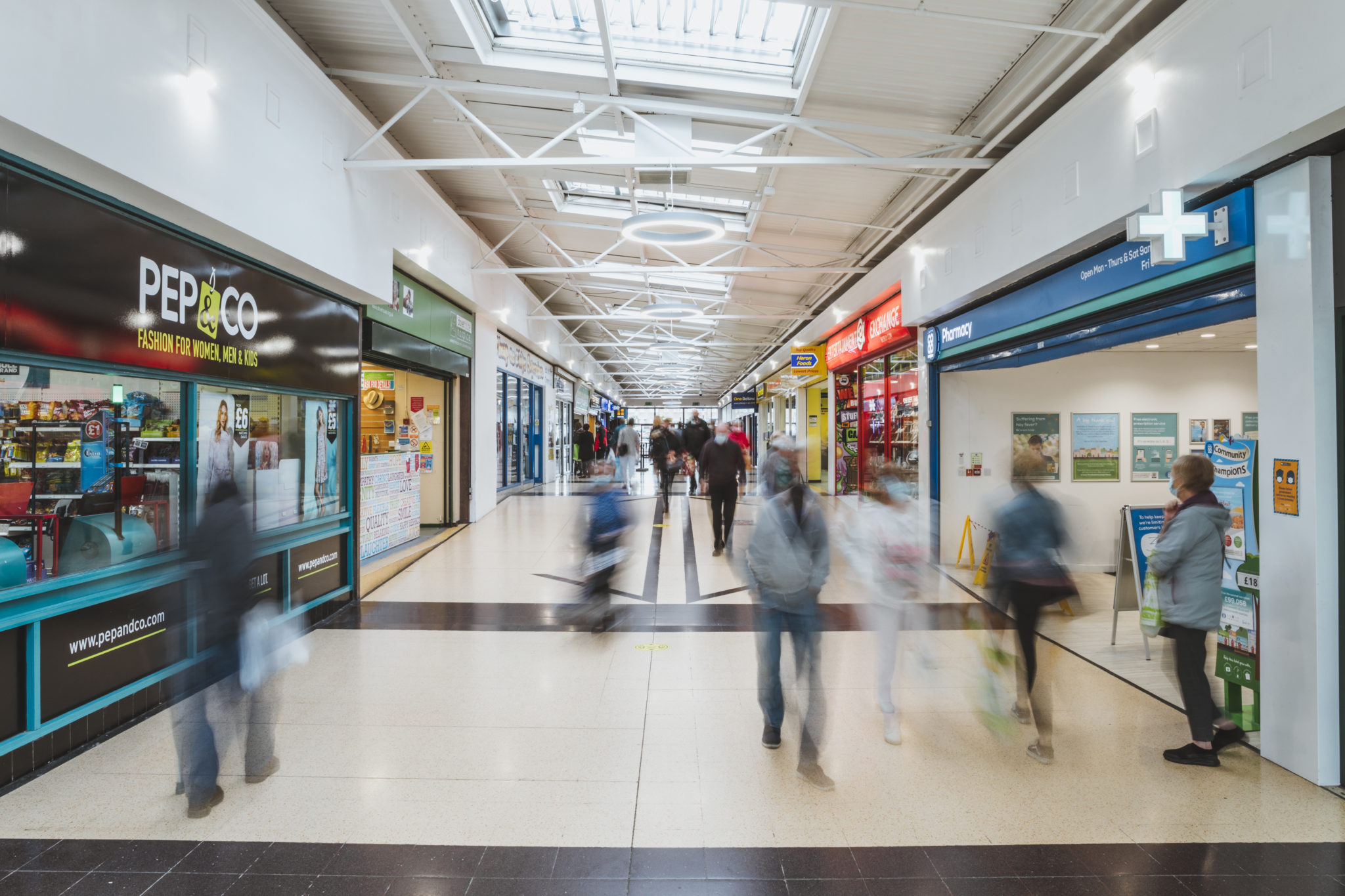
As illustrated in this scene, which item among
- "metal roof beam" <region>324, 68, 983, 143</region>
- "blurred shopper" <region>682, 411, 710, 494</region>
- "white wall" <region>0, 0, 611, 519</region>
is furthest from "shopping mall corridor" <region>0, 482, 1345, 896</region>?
"blurred shopper" <region>682, 411, 710, 494</region>

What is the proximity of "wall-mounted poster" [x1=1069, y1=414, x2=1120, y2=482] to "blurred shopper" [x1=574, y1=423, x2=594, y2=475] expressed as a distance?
38.7ft

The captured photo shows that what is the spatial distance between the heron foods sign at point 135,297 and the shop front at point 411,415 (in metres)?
1.98

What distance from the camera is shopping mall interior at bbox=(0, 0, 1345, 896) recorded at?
2.93 meters

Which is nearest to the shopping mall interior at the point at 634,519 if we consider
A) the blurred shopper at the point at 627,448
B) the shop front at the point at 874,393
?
the shop front at the point at 874,393

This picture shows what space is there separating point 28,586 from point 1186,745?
5.86 metres

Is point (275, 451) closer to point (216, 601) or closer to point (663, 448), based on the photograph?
point (216, 601)

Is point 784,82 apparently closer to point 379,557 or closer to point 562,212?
point 562,212

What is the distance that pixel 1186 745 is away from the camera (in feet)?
11.7

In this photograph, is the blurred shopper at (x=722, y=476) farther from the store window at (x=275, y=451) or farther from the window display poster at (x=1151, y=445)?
the window display poster at (x=1151, y=445)

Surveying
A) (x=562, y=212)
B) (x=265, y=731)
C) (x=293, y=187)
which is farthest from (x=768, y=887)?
(x=562, y=212)

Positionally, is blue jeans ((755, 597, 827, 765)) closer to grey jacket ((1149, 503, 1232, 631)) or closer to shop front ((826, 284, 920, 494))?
grey jacket ((1149, 503, 1232, 631))

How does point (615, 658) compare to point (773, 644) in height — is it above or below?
below

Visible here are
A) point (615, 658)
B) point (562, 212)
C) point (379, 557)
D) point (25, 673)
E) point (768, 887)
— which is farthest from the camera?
point (562, 212)

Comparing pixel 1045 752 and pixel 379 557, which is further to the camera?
pixel 379 557
